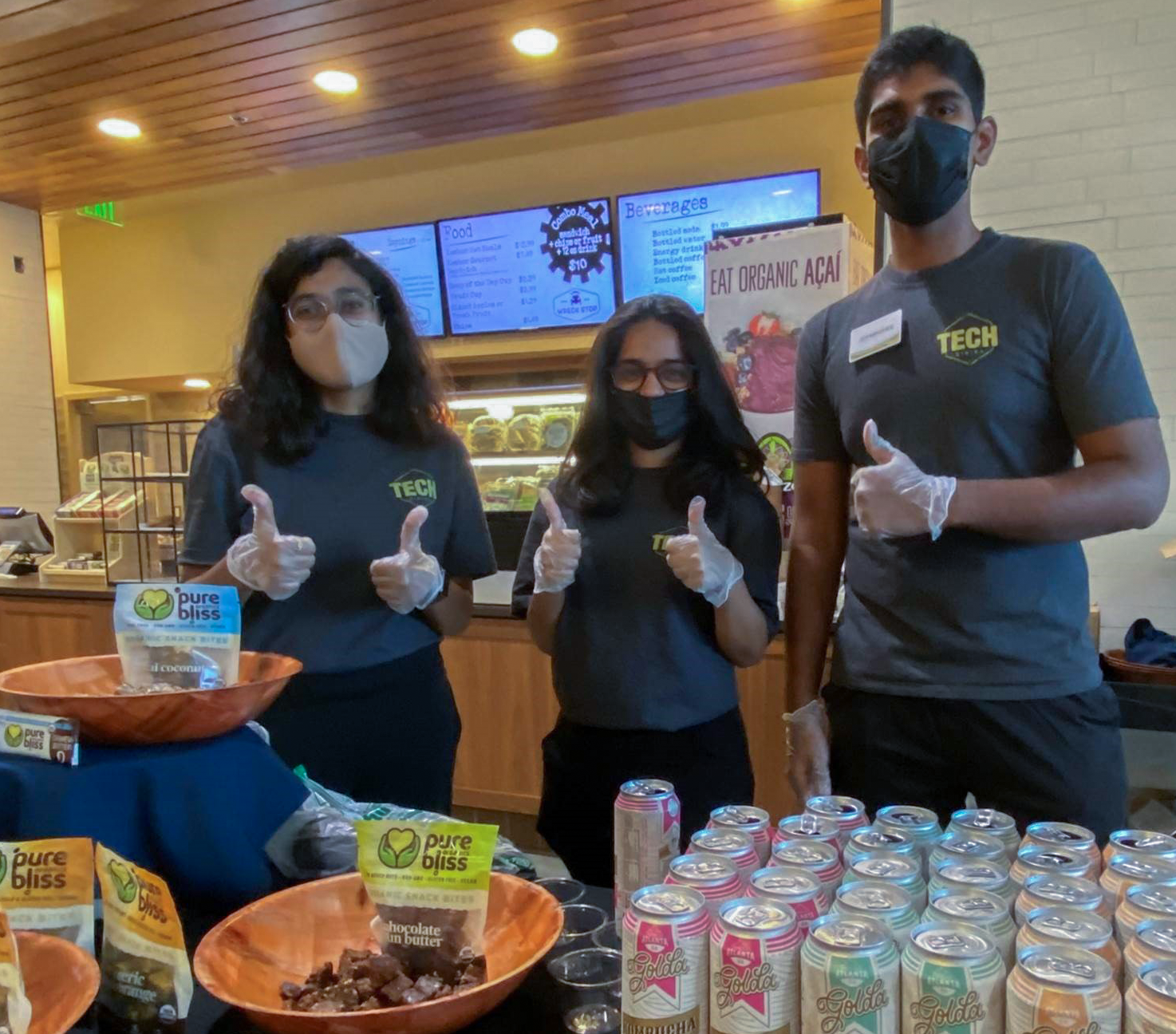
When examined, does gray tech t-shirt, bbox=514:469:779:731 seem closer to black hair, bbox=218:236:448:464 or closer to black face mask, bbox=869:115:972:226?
black hair, bbox=218:236:448:464

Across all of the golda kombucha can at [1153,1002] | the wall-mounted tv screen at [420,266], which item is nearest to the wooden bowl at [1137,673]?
the golda kombucha can at [1153,1002]

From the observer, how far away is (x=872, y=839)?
1.04 metres

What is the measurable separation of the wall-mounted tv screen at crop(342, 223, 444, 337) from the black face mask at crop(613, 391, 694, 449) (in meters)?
3.91

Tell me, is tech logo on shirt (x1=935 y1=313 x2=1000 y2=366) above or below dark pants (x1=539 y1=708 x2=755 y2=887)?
above

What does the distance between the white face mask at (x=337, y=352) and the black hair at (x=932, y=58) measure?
1078 millimetres

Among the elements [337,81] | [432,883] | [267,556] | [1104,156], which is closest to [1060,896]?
[432,883]

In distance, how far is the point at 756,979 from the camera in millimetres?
792

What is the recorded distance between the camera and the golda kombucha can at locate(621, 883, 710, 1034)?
2.70ft

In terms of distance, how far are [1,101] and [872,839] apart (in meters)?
5.23

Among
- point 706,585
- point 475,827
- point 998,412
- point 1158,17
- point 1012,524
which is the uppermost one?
point 1158,17

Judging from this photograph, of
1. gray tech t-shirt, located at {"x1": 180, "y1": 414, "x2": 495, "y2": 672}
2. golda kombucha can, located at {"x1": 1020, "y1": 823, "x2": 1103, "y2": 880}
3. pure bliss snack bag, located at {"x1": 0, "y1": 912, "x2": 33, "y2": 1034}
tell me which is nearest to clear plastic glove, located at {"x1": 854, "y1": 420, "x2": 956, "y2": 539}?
golda kombucha can, located at {"x1": 1020, "y1": 823, "x2": 1103, "y2": 880}

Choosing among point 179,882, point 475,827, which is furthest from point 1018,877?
point 179,882

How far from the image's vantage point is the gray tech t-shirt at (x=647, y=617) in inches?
70.3

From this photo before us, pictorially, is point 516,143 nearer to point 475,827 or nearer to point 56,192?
point 56,192
